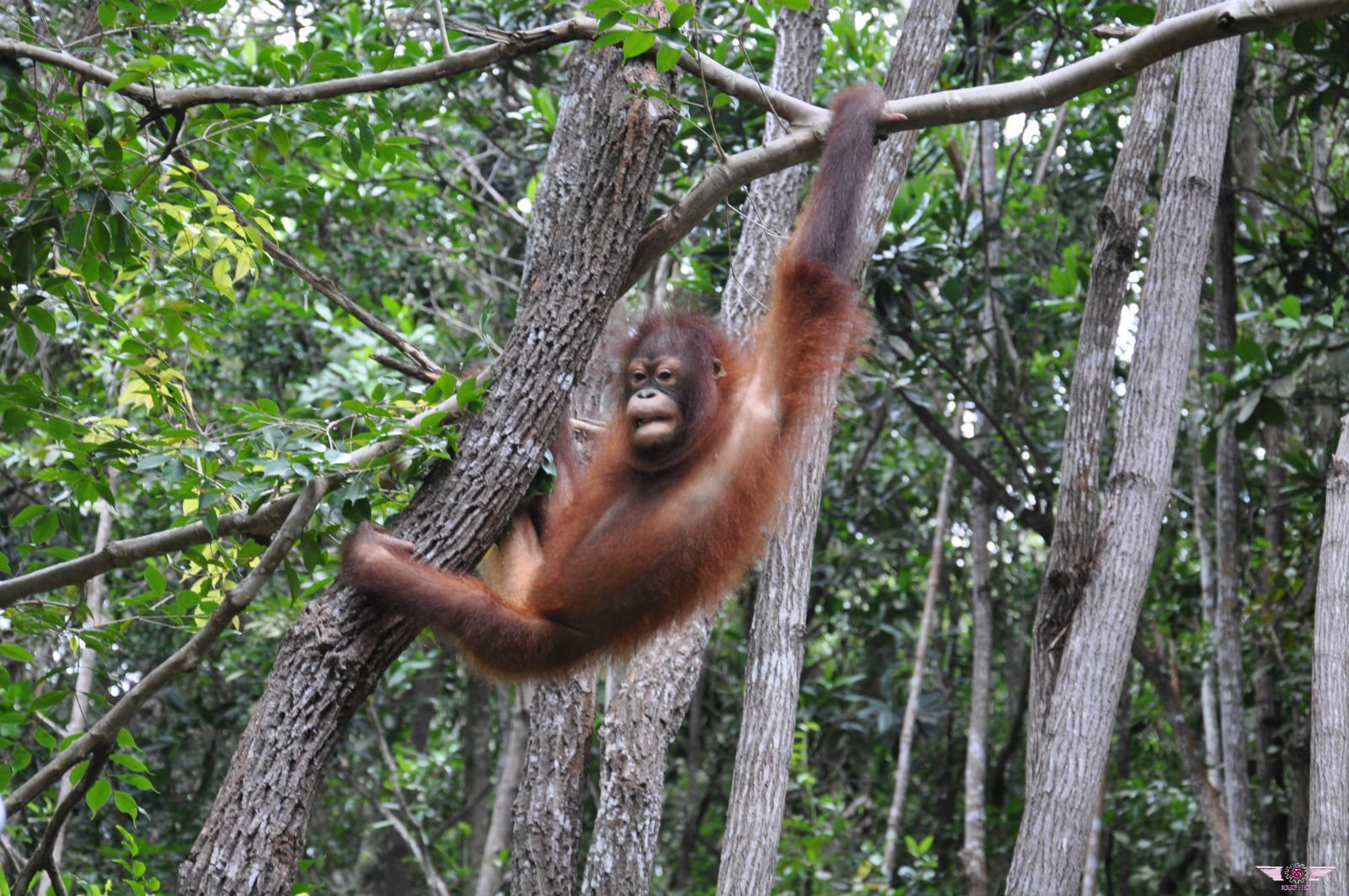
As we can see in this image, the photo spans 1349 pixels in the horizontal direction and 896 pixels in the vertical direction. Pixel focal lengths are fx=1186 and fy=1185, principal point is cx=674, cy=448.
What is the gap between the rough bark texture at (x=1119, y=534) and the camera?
4566mm

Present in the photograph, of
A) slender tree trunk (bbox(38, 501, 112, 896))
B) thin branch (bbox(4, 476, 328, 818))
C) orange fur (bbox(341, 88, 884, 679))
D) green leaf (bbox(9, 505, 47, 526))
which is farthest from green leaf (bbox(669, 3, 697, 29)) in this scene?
slender tree trunk (bbox(38, 501, 112, 896))

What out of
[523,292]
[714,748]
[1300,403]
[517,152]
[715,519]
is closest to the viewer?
[523,292]

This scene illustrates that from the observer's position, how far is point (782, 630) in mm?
4816

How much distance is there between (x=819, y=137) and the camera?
11.1ft

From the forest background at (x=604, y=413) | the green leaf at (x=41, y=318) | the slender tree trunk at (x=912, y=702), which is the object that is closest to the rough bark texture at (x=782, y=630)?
the forest background at (x=604, y=413)

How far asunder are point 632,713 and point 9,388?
2.53m

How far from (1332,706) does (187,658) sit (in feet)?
11.7

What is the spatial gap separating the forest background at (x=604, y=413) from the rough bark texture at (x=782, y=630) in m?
0.02

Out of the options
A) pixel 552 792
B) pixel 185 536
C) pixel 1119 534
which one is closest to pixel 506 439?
pixel 185 536

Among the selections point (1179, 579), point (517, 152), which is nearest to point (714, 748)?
point (1179, 579)

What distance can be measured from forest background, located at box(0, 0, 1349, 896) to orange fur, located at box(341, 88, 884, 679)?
32cm

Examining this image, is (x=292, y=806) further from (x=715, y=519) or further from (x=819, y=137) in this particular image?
(x=819, y=137)

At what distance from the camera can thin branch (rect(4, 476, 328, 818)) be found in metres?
2.91

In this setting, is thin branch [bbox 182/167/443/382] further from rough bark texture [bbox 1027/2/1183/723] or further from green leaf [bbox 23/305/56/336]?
rough bark texture [bbox 1027/2/1183/723]
